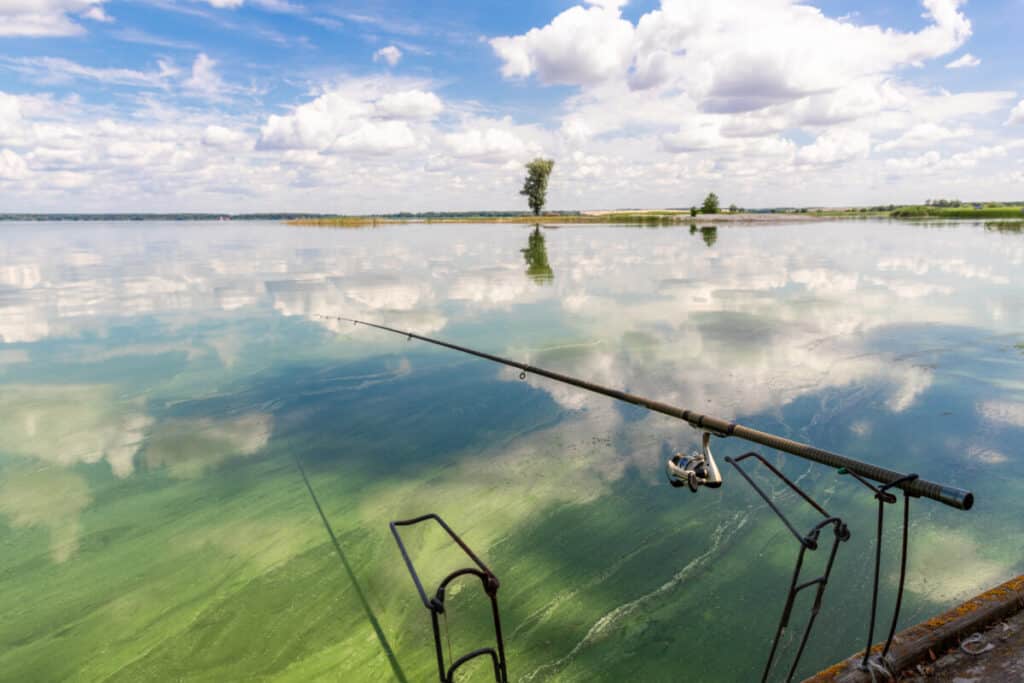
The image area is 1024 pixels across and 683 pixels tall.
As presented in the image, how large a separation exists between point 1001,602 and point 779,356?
365 inches

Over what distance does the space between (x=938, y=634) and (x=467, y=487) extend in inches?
194

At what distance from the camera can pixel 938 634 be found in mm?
3051

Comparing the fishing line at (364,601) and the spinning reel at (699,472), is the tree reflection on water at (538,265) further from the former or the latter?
the spinning reel at (699,472)

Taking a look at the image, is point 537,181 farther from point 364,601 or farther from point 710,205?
point 364,601

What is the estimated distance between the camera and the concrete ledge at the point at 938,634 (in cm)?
291

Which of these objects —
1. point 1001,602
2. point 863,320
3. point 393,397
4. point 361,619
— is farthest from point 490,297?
point 1001,602

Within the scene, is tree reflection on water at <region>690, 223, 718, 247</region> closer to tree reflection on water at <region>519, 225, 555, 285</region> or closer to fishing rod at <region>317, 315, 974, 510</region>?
tree reflection on water at <region>519, 225, 555, 285</region>

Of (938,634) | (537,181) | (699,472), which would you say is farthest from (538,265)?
(537,181)

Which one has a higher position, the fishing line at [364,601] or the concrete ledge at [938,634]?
the concrete ledge at [938,634]

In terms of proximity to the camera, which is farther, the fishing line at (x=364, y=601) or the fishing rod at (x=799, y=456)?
the fishing line at (x=364, y=601)

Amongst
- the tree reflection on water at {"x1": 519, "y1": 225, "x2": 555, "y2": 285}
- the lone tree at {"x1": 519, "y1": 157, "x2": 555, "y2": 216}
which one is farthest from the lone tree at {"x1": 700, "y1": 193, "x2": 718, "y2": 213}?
the tree reflection on water at {"x1": 519, "y1": 225, "x2": 555, "y2": 285}

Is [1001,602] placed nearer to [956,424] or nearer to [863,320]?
[956,424]

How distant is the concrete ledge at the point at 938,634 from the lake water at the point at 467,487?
4.57ft

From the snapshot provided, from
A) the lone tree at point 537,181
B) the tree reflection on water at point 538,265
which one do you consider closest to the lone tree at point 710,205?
the lone tree at point 537,181
